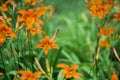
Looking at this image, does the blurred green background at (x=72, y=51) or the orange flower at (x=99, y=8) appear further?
the blurred green background at (x=72, y=51)

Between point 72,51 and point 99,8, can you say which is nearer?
point 99,8

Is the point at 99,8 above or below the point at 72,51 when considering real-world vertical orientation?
above

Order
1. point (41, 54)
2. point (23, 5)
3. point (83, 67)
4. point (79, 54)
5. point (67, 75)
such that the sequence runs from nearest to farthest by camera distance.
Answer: point (67, 75) < point (23, 5) < point (41, 54) < point (83, 67) < point (79, 54)

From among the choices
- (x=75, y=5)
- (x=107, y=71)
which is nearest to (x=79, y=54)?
(x=107, y=71)

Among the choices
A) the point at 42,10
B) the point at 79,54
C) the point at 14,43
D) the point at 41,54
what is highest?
the point at 42,10

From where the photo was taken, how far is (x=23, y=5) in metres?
3.16

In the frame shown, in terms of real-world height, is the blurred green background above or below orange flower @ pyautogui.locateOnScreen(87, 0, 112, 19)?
below

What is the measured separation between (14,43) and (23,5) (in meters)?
0.38

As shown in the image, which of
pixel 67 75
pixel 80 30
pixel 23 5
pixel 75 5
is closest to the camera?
pixel 67 75

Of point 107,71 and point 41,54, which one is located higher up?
point 41,54

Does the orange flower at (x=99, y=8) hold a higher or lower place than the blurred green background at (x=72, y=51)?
higher

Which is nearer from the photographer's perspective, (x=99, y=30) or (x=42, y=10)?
(x=42, y=10)

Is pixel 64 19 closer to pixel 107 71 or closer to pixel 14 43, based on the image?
pixel 107 71

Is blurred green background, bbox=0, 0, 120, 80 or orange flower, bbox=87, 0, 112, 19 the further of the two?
blurred green background, bbox=0, 0, 120, 80
